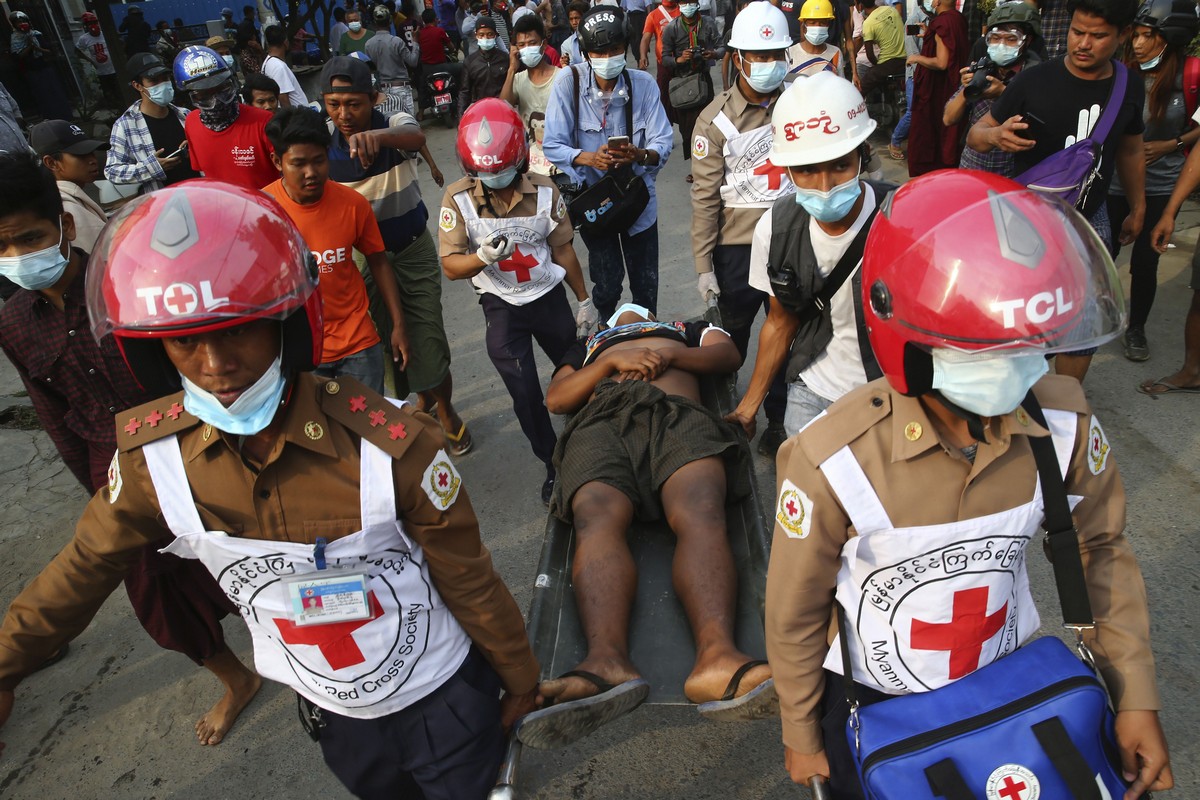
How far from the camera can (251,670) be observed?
3463 millimetres

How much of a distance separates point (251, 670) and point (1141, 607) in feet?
10.5

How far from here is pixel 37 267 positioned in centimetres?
255

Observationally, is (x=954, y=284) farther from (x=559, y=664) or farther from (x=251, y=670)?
(x=251, y=670)

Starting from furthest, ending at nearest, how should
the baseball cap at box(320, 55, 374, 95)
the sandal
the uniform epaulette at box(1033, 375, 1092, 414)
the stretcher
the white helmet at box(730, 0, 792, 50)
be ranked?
the sandal → the baseball cap at box(320, 55, 374, 95) → the white helmet at box(730, 0, 792, 50) → the stretcher → the uniform epaulette at box(1033, 375, 1092, 414)

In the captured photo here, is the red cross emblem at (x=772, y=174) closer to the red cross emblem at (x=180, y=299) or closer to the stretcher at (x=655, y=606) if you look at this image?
the stretcher at (x=655, y=606)

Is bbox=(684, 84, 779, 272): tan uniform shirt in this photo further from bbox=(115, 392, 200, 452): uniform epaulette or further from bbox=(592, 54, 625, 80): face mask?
bbox=(115, 392, 200, 452): uniform epaulette

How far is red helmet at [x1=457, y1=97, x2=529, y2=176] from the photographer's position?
3.77 meters

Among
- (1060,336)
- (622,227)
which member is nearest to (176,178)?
(622,227)

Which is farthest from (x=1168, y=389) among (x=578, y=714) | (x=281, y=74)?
(x=281, y=74)

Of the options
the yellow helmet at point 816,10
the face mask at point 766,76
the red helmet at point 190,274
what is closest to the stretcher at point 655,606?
the red helmet at point 190,274

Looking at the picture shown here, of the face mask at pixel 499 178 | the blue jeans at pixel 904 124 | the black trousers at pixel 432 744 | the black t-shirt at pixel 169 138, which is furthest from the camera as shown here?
the blue jeans at pixel 904 124

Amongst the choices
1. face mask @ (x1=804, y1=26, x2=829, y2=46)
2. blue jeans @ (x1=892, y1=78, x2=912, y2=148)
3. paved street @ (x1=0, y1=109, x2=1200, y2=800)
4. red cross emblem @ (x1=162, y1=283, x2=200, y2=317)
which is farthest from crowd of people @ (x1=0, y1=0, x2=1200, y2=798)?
blue jeans @ (x1=892, y1=78, x2=912, y2=148)

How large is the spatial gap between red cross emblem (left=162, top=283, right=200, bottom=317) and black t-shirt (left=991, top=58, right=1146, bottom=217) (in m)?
3.48

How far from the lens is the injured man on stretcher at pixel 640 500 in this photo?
91.4 inches
